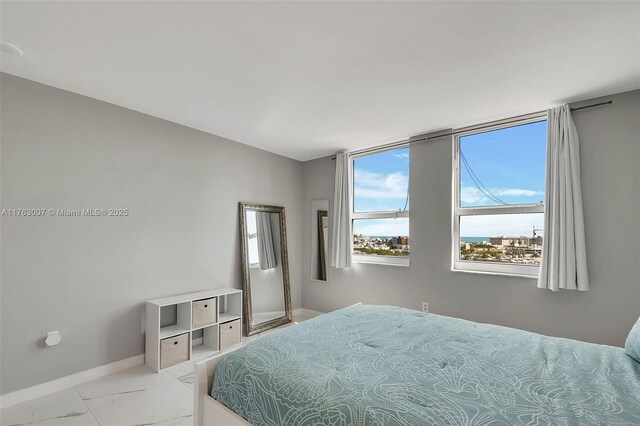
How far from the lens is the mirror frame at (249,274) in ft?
12.0

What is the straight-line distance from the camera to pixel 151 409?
6.93 ft

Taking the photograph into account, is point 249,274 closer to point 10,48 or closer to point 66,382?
point 66,382

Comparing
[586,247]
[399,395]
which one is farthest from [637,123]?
[399,395]

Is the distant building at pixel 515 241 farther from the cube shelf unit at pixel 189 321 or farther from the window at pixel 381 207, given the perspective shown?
the cube shelf unit at pixel 189 321

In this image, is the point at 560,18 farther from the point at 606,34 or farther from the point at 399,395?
the point at 399,395

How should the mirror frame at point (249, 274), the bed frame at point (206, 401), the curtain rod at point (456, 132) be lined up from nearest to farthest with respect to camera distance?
the bed frame at point (206, 401) < the curtain rod at point (456, 132) < the mirror frame at point (249, 274)

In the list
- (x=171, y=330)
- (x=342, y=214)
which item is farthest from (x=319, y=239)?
(x=171, y=330)

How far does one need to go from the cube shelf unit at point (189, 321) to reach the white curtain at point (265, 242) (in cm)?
59

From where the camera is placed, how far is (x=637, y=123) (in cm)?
237

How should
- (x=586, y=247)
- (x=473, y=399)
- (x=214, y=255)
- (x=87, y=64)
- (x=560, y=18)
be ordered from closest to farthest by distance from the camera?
(x=473, y=399), (x=560, y=18), (x=87, y=64), (x=586, y=247), (x=214, y=255)

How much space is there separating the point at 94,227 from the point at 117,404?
54.2 inches

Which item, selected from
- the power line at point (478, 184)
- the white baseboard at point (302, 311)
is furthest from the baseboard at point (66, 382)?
the power line at point (478, 184)

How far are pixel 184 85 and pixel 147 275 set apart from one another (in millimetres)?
1757
